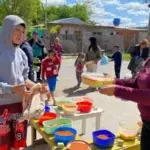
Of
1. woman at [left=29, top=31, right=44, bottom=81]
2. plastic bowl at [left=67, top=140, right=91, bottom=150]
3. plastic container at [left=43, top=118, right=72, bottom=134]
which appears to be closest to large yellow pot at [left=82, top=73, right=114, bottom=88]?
plastic bowl at [left=67, top=140, right=91, bottom=150]

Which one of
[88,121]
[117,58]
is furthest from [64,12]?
[88,121]

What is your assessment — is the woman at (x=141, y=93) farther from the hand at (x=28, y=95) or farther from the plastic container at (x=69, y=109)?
the plastic container at (x=69, y=109)

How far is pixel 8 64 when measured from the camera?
2758 mm

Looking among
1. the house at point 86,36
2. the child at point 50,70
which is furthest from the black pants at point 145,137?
the house at point 86,36

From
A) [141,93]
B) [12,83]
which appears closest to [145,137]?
[141,93]

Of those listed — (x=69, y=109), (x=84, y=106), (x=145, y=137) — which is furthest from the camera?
(x=84, y=106)

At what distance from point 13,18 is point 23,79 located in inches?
23.2

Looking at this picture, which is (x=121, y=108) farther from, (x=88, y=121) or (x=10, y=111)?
(x=10, y=111)

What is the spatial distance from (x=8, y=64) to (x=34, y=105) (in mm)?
462

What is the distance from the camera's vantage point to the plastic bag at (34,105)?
2822 mm

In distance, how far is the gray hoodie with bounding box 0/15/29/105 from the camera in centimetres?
273

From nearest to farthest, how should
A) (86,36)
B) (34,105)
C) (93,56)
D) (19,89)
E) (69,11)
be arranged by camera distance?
(19,89) → (34,105) → (93,56) → (86,36) → (69,11)

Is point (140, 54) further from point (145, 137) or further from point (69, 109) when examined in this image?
point (145, 137)

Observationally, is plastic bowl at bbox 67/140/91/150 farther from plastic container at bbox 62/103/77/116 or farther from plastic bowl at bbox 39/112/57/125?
plastic container at bbox 62/103/77/116
